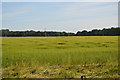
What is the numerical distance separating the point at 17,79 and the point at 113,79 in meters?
3.69

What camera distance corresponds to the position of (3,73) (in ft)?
31.9

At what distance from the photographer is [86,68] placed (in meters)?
10.8

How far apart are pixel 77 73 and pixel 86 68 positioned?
1.38 m

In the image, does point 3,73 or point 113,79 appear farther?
point 3,73

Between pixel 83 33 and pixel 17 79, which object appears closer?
pixel 17 79

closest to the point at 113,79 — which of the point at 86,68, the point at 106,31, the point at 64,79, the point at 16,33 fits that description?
the point at 64,79

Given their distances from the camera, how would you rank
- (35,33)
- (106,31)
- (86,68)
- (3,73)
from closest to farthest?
1. (3,73)
2. (86,68)
3. (106,31)
4. (35,33)

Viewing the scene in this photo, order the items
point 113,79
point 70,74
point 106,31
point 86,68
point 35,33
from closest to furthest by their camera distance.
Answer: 1. point 113,79
2. point 70,74
3. point 86,68
4. point 106,31
5. point 35,33

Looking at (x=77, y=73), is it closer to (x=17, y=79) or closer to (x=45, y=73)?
(x=45, y=73)

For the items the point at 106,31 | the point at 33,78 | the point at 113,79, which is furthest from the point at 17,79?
the point at 106,31

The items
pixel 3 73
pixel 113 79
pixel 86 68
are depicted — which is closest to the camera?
pixel 113 79

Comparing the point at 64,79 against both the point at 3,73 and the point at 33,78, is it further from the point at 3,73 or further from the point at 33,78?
the point at 3,73

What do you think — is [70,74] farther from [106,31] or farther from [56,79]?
[106,31]

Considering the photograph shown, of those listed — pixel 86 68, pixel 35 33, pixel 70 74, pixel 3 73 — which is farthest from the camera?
pixel 35 33
